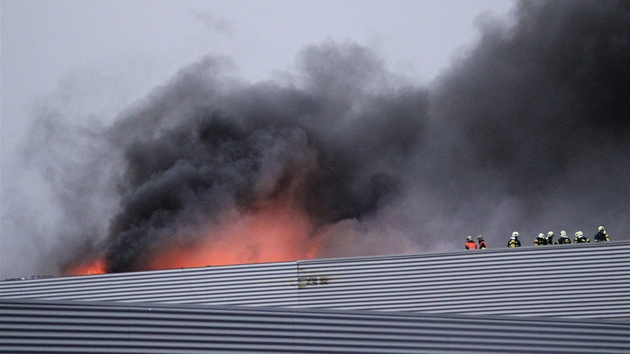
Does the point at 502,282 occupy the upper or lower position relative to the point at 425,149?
lower

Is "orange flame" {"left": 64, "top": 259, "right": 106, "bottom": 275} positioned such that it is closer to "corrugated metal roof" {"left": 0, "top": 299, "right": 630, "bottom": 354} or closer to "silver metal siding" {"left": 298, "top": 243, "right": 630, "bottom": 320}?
"silver metal siding" {"left": 298, "top": 243, "right": 630, "bottom": 320}

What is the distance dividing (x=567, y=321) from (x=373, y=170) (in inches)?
1339

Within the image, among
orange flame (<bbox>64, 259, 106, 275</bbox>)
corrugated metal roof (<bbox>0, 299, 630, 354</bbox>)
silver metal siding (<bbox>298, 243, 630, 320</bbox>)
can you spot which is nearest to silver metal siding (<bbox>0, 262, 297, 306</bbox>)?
silver metal siding (<bbox>298, 243, 630, 320</bbox>)

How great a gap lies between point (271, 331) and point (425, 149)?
3579cm

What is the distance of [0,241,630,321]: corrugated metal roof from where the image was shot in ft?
65.1

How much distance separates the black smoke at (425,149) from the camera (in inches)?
1705

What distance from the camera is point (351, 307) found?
20703 mm

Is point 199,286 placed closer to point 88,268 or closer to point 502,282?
point 502,282

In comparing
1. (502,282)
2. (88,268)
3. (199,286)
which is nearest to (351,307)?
(502,282)

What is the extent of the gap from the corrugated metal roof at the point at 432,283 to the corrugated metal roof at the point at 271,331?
6.38m

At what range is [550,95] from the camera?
4609 cm

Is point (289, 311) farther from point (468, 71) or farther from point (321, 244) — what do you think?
point (468, 71)

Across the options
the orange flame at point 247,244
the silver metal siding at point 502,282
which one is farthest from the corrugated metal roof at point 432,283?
the orange flame at point 247,244

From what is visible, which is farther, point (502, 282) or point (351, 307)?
point (351, 307)
